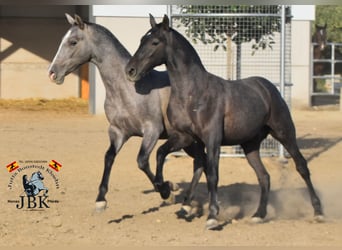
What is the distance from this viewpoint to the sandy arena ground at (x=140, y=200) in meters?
7.67

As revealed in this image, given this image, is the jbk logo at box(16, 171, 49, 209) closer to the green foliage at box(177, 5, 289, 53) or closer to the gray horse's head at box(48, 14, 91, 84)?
the gray horse's head at box(48, 14, 91, 84)

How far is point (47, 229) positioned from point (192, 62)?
2.20 metres

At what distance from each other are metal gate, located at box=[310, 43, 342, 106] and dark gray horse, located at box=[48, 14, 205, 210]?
43.7ft

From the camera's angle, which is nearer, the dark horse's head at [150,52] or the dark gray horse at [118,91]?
the dark horse's head at [150,52]

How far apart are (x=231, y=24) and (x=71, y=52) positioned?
180 inches

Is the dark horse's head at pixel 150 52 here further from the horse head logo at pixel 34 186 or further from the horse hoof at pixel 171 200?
the horse head logo at pixel 34 186

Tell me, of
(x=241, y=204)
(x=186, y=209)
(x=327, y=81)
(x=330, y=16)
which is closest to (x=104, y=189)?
(x=186, y=209)

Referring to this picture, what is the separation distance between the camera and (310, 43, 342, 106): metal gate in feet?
76.0

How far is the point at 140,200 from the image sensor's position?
9859 millimetres

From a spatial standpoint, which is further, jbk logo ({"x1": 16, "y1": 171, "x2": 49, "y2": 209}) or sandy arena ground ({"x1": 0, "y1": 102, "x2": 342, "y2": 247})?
jbk logo ({"x1": 16, "y1": 171, "x2": 49, "y2": 209})

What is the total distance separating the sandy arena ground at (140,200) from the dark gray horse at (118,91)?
0.67 m

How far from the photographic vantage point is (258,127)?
8586mm

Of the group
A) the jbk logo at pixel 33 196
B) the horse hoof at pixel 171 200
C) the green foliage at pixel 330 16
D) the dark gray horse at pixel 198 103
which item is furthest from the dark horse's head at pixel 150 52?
the green foliage at pixel 330 16

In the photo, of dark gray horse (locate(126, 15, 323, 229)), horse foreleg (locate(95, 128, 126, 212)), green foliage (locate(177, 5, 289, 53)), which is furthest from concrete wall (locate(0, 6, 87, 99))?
dark gray horse (locate(126, 15, 323, 229))
